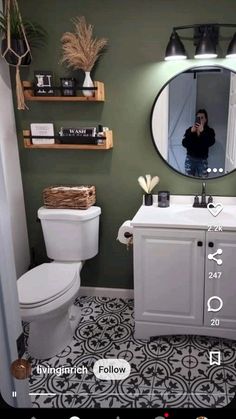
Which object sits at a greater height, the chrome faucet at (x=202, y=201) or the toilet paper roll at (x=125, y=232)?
the chrome faucet at (x=202, y=201)

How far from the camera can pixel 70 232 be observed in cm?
182

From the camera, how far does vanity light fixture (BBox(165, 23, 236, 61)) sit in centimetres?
154

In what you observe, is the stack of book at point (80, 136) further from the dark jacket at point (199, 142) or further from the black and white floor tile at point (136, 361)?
the black and white floor tile at point (136, 361)

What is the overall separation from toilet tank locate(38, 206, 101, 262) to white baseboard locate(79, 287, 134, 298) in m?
0.33

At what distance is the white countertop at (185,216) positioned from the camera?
1498mm

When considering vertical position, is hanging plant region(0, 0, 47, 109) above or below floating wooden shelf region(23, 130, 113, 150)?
above

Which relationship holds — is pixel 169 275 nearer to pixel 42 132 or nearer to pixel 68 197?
pixel 68 197

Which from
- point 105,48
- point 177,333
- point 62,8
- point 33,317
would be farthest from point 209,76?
point 33,317

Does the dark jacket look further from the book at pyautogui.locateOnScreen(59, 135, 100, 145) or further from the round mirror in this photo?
the book at pyautogui.locateOnScreen(59, 135, 100, 145)

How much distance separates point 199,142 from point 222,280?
29.7 inches

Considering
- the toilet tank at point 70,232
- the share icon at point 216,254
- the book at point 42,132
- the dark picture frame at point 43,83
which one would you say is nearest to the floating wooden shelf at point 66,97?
the dark picture frame at point 43,83

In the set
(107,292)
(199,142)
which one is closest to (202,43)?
(199,142)

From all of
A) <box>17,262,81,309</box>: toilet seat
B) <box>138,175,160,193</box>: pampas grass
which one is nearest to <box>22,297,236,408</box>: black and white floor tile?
<box>17,262,81,309</box>: toilet seat

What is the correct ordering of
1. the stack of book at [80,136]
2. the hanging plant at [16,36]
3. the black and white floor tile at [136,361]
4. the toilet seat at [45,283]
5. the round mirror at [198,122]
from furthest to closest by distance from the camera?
the stack of book at [80,136]
the round mirror at [198,122]
the hanging plant at [16,36]
the toilet seat at [45,283]
the black and white floor tile at [136,361]
